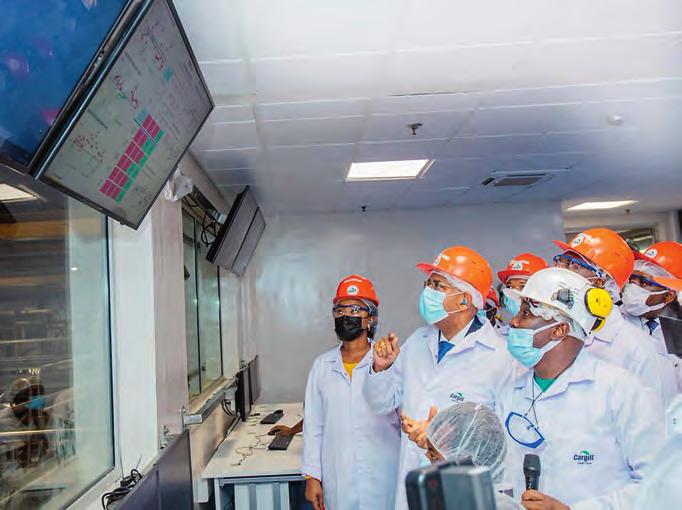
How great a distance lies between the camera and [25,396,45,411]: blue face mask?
170 cm

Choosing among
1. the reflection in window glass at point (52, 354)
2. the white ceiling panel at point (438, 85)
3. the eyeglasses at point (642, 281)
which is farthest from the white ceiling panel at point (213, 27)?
the eyeglasses at point (642, 281)

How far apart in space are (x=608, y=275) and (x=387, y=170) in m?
2.03

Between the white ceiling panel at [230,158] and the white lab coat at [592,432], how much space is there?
249 cm

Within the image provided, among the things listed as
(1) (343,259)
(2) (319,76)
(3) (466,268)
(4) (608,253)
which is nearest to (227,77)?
(2) (319,76)

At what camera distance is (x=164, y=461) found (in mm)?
1739

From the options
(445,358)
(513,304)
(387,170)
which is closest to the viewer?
(445,358)

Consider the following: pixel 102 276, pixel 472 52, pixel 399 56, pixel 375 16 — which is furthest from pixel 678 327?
pixel 102 276

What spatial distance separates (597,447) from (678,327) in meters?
1.03

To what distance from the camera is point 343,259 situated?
252 inches

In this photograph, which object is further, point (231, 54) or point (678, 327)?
point (678, 327)

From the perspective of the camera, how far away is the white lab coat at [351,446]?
288cm

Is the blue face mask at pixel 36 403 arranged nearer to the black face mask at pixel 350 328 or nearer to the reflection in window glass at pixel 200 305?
the black face mask at pixel 350 328

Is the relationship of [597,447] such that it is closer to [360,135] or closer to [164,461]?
[164,461]

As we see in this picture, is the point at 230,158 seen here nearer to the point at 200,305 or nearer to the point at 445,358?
the point at 200,305
